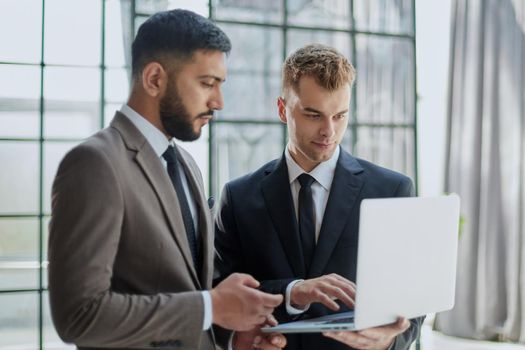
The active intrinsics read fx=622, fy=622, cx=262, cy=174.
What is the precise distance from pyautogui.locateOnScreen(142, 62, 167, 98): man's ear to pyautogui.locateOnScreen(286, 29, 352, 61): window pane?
3380mm

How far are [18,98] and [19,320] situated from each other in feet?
4.82

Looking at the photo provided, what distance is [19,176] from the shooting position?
421 centimetres

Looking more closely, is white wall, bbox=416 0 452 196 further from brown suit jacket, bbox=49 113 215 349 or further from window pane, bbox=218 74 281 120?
brown suit jacket, bbox=49 113 215 349

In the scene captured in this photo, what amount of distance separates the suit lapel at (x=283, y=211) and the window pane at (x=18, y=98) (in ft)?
9.22

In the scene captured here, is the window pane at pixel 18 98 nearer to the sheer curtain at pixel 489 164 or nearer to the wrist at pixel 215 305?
the wrist at pixel 215 305

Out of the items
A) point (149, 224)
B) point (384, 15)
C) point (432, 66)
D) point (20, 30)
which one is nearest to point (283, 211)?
point (149, 224)

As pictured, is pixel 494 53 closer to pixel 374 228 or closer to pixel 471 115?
pixel 471 115

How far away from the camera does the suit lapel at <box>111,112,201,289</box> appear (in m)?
1.29

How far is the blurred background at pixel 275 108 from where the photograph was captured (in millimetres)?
4156

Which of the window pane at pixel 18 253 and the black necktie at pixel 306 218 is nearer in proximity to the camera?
the black necktie at pixel 306 218

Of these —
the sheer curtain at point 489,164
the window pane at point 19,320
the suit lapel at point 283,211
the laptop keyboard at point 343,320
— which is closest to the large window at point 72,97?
the window pane at point 19,320

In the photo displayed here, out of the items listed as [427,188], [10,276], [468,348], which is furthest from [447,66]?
[10,276]

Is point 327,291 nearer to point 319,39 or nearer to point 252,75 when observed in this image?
point 252,75

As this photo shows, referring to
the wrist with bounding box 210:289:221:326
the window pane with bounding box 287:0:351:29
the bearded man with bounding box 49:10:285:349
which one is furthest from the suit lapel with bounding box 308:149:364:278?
the window pane with bounding box 287:0:351:29
